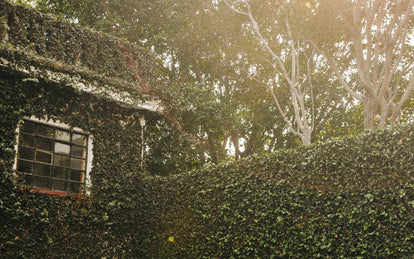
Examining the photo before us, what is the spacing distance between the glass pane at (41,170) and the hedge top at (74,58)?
1859 mm

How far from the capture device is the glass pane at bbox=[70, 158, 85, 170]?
8.80 metres

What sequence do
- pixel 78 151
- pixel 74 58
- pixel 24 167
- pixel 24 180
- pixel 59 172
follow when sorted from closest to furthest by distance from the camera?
pixel 24 180
pixel 24 167
pixel 59 172
pixel 78 151
pixel 74 58

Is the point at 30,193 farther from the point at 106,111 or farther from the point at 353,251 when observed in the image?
the point at 353,251

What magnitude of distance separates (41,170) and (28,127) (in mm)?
961

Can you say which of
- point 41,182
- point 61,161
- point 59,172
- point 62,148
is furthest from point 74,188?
point 62,148

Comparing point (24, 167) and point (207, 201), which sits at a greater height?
point (24, 167)

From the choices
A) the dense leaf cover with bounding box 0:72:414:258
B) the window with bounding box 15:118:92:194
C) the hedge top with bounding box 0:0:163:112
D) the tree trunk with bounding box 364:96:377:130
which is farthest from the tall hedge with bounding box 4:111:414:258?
the tree trunk with bounding box 364:96:377:130

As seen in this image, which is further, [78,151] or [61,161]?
[78,151]

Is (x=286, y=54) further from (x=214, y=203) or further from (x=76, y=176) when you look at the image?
(x=76, y=176)

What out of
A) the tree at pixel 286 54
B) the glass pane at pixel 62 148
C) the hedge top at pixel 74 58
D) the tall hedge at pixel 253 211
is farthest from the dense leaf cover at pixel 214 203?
the tree at pixel 286 54

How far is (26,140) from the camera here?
8.06 metres

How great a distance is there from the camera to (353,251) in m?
5.88

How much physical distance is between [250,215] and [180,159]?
20.6 ft

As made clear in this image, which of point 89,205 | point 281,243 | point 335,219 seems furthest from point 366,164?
point 89,205
